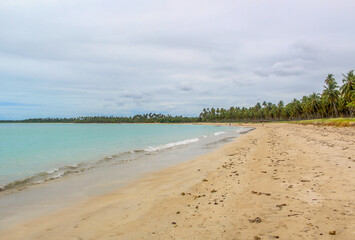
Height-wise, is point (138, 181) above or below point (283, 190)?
below

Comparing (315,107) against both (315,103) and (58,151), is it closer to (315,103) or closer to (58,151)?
(315,103)

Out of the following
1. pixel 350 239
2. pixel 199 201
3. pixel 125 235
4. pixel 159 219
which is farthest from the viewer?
pixel 199 201

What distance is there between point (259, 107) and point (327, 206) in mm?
180555

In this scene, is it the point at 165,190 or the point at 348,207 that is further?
the point at 165,190

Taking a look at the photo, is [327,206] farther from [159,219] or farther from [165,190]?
[165,190]

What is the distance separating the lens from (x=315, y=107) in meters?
98.1

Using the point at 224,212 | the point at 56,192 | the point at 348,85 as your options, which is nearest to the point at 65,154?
the point at 56,192

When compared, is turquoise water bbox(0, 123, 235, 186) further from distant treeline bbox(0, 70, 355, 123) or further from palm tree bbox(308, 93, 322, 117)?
palm tree bbox(308, 93, 322, 117)

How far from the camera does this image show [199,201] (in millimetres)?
6730

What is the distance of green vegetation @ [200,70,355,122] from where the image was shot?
224 ft

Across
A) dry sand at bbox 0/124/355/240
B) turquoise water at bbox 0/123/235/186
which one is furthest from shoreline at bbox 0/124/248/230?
turquoise water at bbox 0/123/235/186

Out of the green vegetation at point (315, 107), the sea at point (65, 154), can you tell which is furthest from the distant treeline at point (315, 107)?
the sea at point (65, 154)

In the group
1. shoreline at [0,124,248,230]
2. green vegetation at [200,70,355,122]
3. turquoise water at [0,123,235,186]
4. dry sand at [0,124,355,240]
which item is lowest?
turquoise water at [0,123,235,186]

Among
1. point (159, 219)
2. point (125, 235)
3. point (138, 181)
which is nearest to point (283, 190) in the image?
point (159, 219)
